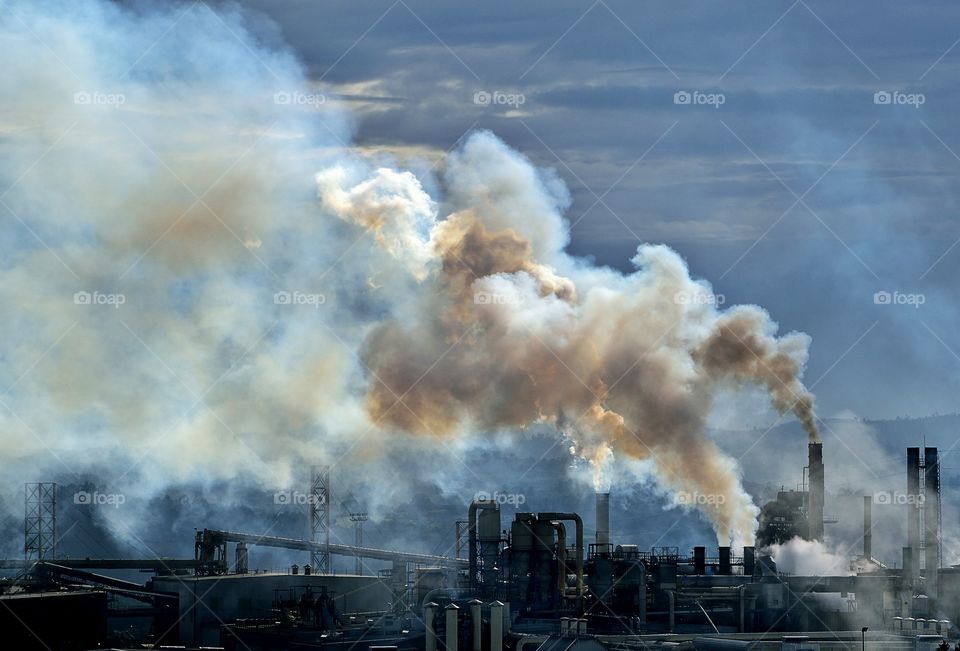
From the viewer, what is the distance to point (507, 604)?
3095 inches

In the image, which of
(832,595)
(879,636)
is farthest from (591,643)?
(832,595)

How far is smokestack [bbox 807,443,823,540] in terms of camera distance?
11469cm

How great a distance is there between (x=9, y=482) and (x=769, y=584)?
4477 inches

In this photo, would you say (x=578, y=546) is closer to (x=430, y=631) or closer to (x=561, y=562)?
(x=561, y=562)

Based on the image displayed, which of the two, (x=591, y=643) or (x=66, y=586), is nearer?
(x=591, y=643)

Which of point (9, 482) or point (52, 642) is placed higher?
point (9, 482)

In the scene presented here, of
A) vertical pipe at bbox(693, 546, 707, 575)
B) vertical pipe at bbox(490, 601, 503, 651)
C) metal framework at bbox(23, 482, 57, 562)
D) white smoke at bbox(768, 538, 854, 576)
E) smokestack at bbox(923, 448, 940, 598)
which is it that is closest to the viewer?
vertical pipe at bbox(490, 601, 503, 651)

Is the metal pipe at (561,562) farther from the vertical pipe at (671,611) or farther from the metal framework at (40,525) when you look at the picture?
the metal framework at (40,525)

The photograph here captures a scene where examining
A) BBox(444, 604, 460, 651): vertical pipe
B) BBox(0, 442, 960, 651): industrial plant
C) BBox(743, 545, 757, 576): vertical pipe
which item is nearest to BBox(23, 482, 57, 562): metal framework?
BBox(0, 442, 960, 651): industrial plant

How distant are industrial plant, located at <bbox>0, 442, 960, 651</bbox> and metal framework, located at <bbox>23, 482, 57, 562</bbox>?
1519 inches

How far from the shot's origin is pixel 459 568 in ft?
332

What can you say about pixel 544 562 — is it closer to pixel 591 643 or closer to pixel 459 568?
pixel 459 568
